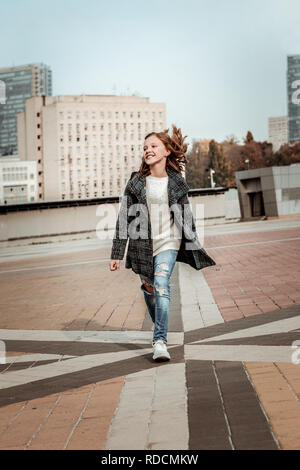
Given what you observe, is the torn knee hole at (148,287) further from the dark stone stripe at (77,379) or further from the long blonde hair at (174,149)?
the long blonde hair at (174,149)

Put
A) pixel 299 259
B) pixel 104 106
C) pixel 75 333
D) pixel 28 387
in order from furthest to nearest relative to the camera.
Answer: pixel 104 106 < pixel 299 259 < pixel 75 333 < pixel 28 387

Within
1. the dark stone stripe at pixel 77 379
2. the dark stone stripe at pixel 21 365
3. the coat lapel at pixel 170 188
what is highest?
the coat lapel at pixel 170 188

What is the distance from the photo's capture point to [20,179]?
136000mm

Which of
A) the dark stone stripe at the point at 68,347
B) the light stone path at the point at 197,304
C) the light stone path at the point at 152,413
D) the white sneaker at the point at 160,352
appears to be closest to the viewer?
the light stone path at the point at 152,413

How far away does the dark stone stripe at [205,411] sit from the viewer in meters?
2.91

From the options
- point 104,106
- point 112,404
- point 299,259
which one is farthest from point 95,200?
point 104,106

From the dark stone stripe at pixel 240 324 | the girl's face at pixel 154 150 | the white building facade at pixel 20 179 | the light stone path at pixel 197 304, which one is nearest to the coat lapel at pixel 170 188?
the girl's face at pixel 154 150

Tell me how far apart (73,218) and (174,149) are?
3715 centimetres

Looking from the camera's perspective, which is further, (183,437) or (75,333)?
(75,333)

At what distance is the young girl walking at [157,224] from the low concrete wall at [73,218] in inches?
1283

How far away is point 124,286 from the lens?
1003 cm

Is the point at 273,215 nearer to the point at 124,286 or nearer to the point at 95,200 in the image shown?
the point at 95,200

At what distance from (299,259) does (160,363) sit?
23.9 ft

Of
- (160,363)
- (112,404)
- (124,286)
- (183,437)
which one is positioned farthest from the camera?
(124,286)
